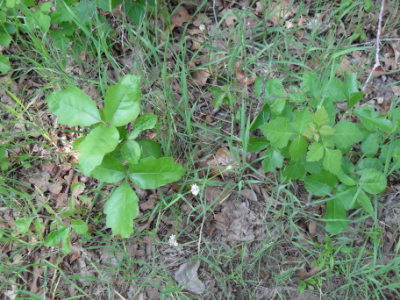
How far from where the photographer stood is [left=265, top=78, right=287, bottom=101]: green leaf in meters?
1.82

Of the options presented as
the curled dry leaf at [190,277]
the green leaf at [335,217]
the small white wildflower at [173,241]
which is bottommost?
the curled dry leaf at [190,277]

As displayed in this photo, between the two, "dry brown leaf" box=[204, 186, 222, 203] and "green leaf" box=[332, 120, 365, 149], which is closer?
"green leaf" box=[332, 120, 365, 149]

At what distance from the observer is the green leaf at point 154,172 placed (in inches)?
64.6

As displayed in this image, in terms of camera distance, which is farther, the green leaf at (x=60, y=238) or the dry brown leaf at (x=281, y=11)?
the dry brown leaf at (x=281, y=11)

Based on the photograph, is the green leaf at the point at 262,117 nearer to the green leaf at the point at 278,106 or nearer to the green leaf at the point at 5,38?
the green leaf at the point at 278,106

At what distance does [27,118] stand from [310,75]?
5.49 feet

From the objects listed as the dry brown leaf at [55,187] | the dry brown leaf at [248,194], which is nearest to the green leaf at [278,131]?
the dry brown leaf at [248,194]

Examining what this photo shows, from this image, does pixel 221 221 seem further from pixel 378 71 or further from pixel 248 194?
pixel 378 71

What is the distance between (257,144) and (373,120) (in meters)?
0.57

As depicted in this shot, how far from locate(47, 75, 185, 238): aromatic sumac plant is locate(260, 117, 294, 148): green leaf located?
1.47 feet

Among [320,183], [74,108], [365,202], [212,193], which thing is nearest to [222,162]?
[212,193]

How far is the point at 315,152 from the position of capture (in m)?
1.60

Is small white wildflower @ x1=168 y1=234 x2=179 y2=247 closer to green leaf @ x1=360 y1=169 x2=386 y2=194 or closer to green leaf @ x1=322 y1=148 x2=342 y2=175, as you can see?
green leaf @ x1=322 y1=148 x2=342 y2=175

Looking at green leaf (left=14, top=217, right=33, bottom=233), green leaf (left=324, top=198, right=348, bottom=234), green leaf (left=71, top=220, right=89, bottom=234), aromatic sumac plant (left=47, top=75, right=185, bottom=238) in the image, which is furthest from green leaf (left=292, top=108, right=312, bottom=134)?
green leaf (left=14, top=217, right=33, bottom=233)
